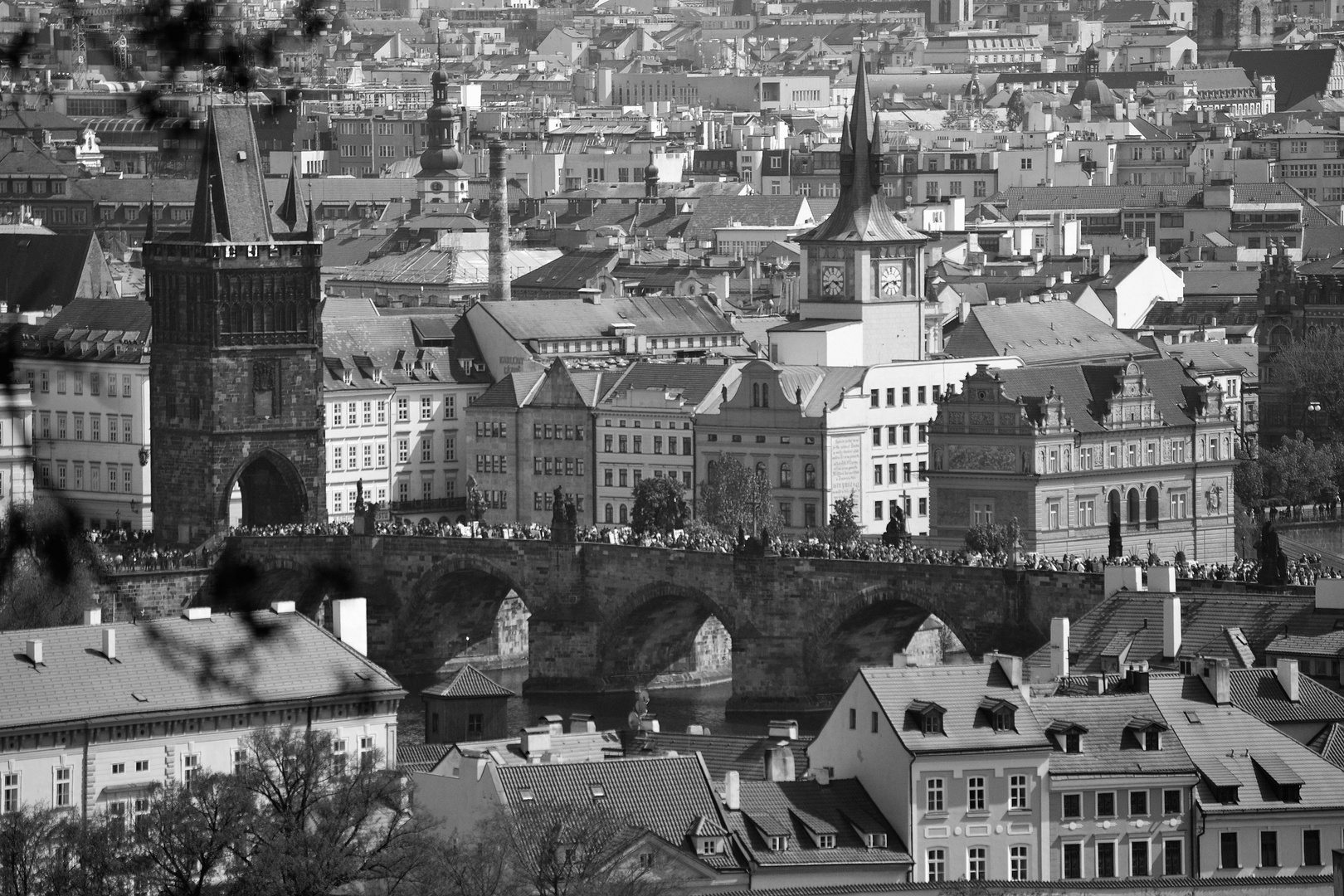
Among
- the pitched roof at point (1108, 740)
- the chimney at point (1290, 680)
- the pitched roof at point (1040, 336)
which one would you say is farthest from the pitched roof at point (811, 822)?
the pitched roof at point (1040, 336)

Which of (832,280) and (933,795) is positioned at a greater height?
(832,280)

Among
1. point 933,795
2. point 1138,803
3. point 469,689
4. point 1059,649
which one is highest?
point 1059,649

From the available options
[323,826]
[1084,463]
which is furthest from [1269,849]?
[1084,463]

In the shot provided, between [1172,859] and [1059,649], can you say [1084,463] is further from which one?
[1172,859]

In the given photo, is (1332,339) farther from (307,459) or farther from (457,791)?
(457,791)

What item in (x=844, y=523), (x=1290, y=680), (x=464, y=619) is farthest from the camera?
(x=844, y=523)

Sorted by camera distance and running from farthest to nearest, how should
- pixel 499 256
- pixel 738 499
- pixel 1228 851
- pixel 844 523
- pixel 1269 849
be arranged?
pixel 499 256 < pixel 738 499 < pixel 844 523 < pixel 1228 851 < pixel 1269 849
